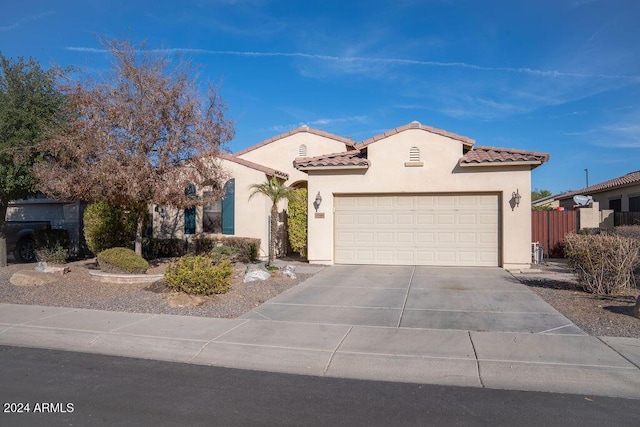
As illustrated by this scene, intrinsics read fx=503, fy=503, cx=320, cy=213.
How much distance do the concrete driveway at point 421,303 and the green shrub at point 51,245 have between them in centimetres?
798

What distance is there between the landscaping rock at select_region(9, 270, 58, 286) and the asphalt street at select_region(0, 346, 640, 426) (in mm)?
5853

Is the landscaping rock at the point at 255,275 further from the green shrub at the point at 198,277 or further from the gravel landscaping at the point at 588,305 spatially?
the gravel landscaping at the point at 588,305

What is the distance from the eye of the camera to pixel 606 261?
386 inches

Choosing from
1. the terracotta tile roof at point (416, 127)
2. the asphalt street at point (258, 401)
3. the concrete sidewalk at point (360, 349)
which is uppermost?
the terracotta tile roof at point (416, 127)

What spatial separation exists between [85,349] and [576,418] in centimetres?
631

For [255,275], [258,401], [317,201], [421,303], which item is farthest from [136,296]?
[317,201]

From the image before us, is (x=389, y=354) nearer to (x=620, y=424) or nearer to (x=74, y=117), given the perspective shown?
(x=620, y=424)

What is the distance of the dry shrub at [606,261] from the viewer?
32.0 feet

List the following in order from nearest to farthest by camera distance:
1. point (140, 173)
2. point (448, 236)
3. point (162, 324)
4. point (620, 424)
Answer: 1. point (620, 424)
2. point (162, 324)
3. point (140, 173)
4. point (448, 236)

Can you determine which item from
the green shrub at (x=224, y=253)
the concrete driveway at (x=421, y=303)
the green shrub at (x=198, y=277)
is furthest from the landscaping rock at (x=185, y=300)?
the green shrub at (x=224, y=253)

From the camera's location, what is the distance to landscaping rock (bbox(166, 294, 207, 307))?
9.39 meters

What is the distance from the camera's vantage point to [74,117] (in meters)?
12.0

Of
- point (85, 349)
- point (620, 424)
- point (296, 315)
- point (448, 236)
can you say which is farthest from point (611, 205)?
point (85, 349)

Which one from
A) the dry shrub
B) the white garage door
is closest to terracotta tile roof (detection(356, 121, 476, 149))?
the white garage door
